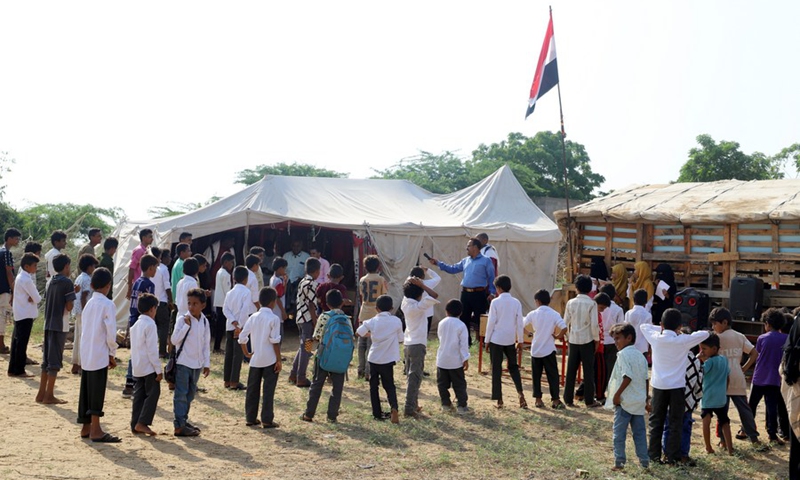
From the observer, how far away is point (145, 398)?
6.94 metres

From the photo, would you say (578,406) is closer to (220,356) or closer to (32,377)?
(220,356)

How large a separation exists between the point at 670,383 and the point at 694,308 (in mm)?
4932

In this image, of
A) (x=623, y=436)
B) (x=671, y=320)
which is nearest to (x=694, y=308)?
(x=671, y=320)

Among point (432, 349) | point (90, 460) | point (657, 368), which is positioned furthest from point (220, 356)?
point (657, 368)

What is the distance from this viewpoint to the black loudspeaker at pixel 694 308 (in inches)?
432

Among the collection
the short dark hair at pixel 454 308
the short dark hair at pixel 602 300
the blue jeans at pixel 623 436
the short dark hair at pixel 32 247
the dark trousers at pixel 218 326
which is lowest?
the blue jeans at pixel 623 436

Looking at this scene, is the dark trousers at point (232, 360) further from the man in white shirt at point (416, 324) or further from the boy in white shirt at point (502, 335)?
the boy in white shirt at point (502, 335)

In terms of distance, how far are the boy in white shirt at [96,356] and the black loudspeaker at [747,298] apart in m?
8.37

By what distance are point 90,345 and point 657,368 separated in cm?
490

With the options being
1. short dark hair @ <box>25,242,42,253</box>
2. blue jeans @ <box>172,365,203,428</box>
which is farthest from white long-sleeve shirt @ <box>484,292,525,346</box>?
short dark hair @ <box>25,242,42,253</box>

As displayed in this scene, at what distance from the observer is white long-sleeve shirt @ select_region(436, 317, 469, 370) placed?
8141 mm

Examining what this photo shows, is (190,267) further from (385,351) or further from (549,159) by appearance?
(549,159)

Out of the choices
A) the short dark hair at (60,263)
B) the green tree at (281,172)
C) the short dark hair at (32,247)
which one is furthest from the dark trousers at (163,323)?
the green tree at (281,172)

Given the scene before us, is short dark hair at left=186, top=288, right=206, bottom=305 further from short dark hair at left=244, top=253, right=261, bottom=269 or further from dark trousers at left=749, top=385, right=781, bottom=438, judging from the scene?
dark trousers at left=749, top=385, right=781, bottom=438
